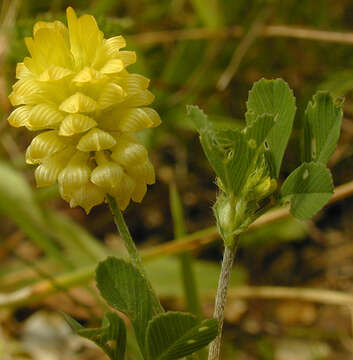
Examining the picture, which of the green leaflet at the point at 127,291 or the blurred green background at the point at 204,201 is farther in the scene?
the blurred green background at the point at 204,201

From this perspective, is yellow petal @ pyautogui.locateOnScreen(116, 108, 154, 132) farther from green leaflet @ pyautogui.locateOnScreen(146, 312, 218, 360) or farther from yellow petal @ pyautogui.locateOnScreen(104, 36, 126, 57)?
green leaflet @ pyautogui.locateOnScreen(146, 312, 218, 360)

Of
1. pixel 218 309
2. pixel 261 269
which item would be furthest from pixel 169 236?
pixel 218 309

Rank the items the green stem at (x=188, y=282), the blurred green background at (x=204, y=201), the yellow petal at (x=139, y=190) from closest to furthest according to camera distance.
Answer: the yellow petal at (x=139, y=190) < the green stem at (x=188, y=282) < the blurred green background at (x=204, y=201)

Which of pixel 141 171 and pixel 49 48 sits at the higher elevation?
pixel 49 48

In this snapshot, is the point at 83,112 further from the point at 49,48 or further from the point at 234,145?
the point at 234,145

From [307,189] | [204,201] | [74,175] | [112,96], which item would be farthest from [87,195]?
[204,201]

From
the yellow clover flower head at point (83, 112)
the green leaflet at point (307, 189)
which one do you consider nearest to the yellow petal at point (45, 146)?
the yellow clover flower head at point (83, 112)

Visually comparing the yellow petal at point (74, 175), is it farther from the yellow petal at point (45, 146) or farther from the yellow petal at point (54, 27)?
the yellow petal at point (54, 27)
